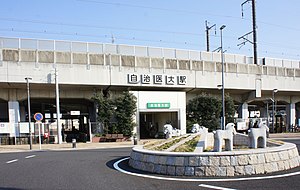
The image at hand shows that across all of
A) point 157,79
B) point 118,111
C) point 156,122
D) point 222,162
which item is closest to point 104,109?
point 118,111

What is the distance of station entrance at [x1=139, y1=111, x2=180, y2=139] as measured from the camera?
31858 mm

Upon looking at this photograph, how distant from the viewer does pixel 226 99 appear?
3309cm

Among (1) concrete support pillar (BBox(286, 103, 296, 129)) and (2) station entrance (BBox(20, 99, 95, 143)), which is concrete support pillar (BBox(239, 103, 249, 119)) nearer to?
(1) concrete support pillar (BBox(286, 103, 296, 129))

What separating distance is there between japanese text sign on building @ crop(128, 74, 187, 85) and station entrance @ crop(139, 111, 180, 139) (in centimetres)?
344

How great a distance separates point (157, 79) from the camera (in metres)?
29.5

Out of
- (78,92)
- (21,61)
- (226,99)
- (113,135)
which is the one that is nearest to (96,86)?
(78,92)

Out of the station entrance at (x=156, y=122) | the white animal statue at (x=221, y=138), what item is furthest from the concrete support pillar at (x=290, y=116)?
the white animal statue at (x=221, y=138)

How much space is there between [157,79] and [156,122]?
7271 millimetres

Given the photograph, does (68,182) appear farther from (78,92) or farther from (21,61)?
(78,92)

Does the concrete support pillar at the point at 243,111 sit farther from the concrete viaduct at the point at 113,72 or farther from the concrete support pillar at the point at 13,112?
the concrete support pillar at the point at 13,112

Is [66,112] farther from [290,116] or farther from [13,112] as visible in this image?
[290,116]

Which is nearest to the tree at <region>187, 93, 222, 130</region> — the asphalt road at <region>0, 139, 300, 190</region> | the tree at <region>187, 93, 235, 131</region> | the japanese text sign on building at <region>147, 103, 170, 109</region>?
the tree at <region>187, 93, 235, 131</region>

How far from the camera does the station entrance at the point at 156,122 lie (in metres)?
31.9

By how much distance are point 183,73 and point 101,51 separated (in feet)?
29.5
